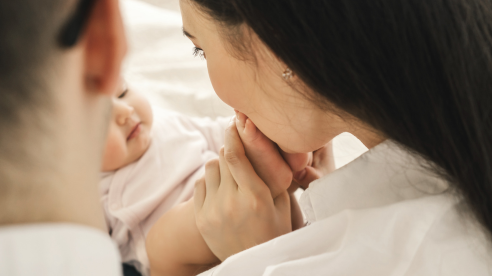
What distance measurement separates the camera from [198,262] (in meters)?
0.85

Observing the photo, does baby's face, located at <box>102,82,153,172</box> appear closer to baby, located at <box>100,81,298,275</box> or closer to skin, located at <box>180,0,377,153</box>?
baby, located at <box>100,81,298,275</box>

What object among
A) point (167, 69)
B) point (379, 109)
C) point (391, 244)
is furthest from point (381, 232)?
point (167, 69)

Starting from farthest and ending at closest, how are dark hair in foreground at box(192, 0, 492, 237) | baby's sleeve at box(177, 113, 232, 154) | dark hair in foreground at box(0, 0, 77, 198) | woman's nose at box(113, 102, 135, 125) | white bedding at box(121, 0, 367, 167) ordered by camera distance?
white bedding at box(121, 0, 367, 167) < baby's sleeve at box(177, 113, 232, 154) < woman's nose at box(113, 102, 135, 125) < dark hair in foreground at box(192, 0, 492, 237) < dark hair in foreground at box(0, 0, 77, 198)

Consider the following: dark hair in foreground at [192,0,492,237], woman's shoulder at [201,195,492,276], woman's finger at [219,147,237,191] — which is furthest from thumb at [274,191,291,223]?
dark hair in foreground at [192,0,492,237]

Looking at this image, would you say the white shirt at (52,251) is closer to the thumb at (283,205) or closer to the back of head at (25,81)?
the back of head at (25,81)

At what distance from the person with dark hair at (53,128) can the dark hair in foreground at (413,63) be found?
25 cm

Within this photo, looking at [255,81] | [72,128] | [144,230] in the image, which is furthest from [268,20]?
[144,230]

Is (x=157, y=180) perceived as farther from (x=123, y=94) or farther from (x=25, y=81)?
(x=25, y=81)

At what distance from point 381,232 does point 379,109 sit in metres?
0.16

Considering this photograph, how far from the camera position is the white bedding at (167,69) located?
4.29ft

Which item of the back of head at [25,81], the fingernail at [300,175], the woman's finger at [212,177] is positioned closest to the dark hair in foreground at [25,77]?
the back of head at [25,81]

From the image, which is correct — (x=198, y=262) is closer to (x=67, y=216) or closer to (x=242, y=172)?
(x=242, y=172)

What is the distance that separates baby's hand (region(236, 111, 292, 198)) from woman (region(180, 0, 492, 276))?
0.12 metres

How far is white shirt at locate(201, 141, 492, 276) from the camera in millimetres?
483
